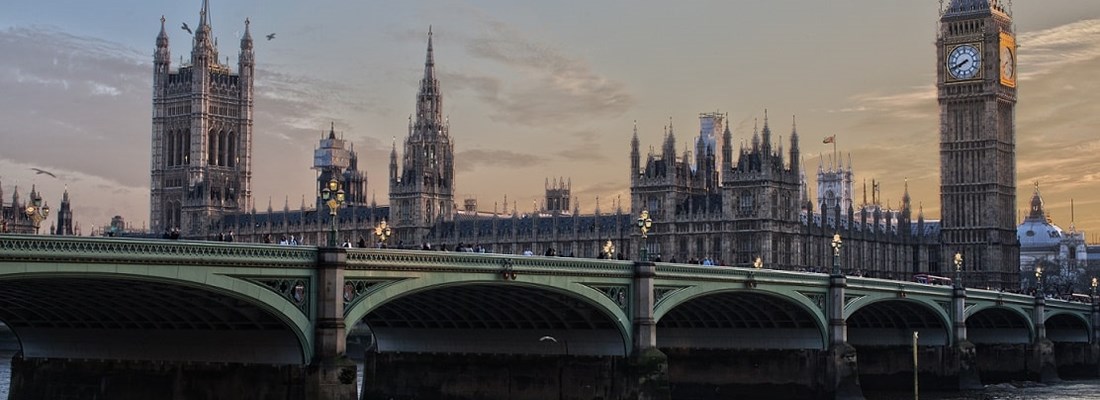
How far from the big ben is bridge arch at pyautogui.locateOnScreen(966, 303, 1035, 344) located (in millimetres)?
50093

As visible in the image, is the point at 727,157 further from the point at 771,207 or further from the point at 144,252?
the point at 144,252

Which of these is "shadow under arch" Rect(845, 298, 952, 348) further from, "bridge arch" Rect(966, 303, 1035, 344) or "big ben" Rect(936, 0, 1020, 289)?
"big ben" Rect(936, 0, 1020, 289)

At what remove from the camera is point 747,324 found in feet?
293

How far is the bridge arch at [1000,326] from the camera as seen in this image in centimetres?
11581

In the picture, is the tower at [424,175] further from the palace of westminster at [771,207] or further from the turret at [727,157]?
the turret at [727,157]

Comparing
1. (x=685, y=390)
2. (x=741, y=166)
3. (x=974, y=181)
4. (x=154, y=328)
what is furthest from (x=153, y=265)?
(x=974, y=181)

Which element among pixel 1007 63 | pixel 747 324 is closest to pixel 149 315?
pixel 747 324

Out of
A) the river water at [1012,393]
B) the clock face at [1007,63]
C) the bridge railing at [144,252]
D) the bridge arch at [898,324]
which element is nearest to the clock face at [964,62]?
the clock face at [1007,63]

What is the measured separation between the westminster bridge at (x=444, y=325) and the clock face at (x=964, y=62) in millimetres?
64128

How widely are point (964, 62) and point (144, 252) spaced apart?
13547 centimetres

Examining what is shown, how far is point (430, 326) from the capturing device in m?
76.1

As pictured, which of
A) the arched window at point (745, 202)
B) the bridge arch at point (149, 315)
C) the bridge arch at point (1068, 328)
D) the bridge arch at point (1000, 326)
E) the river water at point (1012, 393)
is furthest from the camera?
the arched window at point (745, 202)

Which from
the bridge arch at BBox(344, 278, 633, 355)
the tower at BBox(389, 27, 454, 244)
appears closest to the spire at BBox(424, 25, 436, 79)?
the tower at BBox(389, 27, 454, 244)

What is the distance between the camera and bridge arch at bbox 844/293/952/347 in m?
99.8
